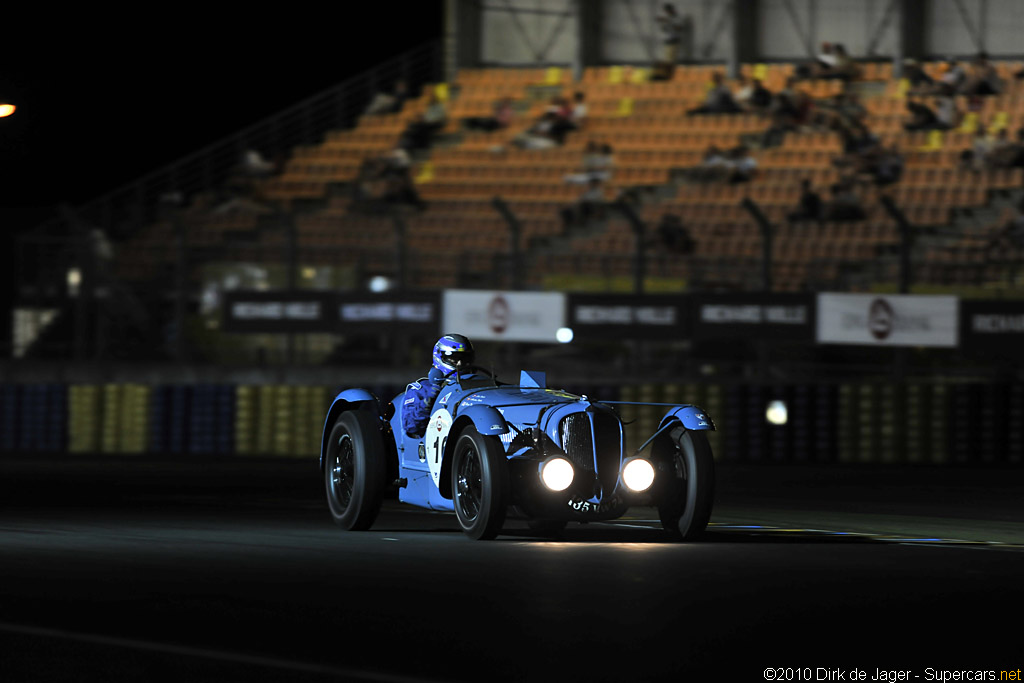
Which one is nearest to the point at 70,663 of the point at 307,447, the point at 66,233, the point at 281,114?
the point at 307,447

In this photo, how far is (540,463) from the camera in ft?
36.5

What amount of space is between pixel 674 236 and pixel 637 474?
14834 mm

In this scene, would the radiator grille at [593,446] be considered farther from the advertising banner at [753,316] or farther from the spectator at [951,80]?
the spectator at [951,80]

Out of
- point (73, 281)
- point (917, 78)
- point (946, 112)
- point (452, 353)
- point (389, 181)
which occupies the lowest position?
point (452, 353)

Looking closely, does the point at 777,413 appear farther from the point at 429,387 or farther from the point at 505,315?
the point at 429,387

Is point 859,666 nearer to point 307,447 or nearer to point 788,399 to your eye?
point 788,399

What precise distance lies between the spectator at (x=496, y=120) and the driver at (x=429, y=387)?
20976 millimetres

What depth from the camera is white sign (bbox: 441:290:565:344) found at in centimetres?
2244

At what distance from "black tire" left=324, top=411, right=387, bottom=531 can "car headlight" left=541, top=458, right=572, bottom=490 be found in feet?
4.73

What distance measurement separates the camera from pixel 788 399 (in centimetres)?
2059

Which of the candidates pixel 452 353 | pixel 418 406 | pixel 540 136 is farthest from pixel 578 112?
pixel 418 406

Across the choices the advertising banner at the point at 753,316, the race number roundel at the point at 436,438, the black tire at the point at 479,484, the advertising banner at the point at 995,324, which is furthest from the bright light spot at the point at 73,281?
the black tire at the point at 479,484

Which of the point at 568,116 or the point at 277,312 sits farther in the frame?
the point at 568,116

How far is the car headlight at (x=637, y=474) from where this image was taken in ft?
36.7
